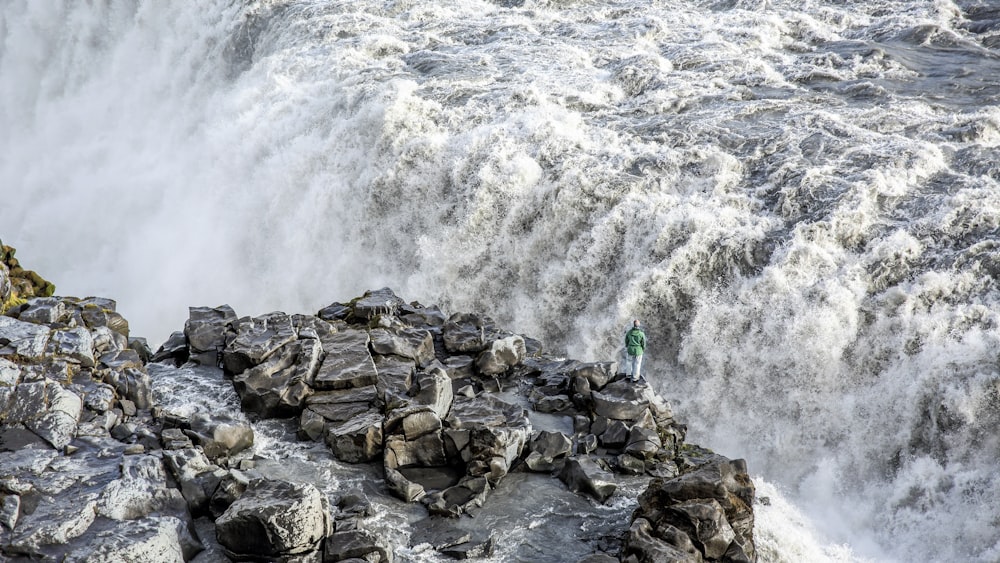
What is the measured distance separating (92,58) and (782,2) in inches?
1308

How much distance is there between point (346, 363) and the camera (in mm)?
14172

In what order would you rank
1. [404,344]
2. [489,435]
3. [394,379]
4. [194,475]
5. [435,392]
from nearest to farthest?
1. [194,475]
2. [489,435]
3. [435,392]
4. [394,379]
5. [404,344]

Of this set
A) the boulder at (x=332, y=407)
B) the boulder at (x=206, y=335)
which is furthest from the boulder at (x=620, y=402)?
the boulder at (x=206, y=335)

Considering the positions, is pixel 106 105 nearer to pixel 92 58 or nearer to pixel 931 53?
pixel 92 58

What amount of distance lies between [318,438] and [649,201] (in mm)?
10133

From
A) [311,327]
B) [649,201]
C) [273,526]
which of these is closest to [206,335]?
[311,327]

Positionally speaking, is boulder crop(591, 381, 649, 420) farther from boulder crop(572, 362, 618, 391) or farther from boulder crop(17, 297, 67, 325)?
boulder crop(17, 297, 67, 325)

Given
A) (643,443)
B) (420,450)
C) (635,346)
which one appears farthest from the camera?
(635,346)

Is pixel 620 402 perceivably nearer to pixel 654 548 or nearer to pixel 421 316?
pixel 654 548

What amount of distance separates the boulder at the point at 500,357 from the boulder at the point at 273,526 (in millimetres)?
5560

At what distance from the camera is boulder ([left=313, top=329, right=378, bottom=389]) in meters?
13.8

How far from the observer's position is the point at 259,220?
24.5 metres

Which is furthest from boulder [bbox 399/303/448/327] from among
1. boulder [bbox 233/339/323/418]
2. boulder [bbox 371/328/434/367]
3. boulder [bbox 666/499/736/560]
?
boulder [bbox 666/499/736/560]

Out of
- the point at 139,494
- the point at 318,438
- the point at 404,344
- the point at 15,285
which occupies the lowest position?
the point at 318,438
